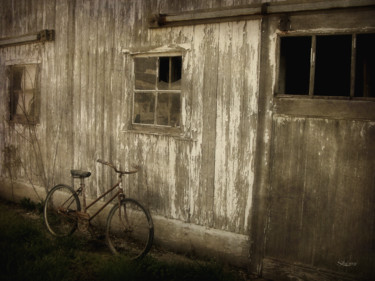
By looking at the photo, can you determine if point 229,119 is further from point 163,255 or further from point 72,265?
point 72,265

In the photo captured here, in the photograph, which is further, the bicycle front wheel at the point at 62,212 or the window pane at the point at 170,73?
the bicycle front wheel at the point at 62,212

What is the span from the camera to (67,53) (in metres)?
5.86

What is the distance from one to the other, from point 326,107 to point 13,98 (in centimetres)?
637

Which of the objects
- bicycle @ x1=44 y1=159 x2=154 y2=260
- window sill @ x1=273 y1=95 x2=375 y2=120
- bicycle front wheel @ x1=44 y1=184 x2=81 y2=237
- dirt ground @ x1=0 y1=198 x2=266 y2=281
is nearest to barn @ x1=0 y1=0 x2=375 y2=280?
window sill @ x1=273 y1=95 x2=375 y2=120

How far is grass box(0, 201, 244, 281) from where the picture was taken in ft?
11.7

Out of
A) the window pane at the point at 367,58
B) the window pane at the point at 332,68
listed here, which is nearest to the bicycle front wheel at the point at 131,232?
the window pane at the point at 367,58

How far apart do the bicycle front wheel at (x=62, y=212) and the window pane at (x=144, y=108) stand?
157cm

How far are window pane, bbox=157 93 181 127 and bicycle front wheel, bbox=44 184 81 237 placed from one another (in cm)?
184

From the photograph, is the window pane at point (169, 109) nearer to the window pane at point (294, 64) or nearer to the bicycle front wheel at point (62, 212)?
the window pane at point (294, 64)

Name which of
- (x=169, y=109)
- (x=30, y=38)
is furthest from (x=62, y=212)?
(x=30, y=38)

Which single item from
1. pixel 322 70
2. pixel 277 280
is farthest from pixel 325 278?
pixel 322 70

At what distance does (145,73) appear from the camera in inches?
195

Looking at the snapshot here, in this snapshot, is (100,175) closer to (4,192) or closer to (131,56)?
(131,56)

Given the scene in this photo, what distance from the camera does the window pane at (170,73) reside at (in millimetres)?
4703
